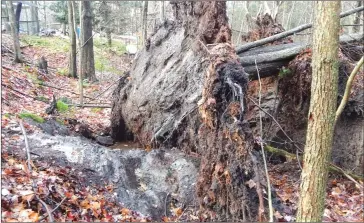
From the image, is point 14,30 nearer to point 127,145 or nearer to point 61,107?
A: point 61,107

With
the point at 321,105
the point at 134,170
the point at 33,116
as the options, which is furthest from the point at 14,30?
the point at 321,105

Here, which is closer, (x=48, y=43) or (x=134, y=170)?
(x=134, y=170)

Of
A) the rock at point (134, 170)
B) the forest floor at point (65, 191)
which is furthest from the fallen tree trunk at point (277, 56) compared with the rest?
the rock at point (134, 170)

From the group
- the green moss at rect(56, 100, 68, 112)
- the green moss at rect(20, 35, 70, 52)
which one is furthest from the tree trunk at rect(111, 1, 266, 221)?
the green moss at rect(20, 35, 70, 52)

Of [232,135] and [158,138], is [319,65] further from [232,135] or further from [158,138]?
[158,138]

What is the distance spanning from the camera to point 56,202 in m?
4.51

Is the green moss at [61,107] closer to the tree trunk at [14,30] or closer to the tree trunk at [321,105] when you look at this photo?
the tree trunk at [14,30]

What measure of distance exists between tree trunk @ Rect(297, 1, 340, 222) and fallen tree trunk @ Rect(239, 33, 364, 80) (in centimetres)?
367

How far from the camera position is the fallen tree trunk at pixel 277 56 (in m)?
7.04

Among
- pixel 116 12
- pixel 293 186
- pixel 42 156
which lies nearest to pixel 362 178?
pixel 293 186

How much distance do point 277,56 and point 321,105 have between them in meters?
4.10

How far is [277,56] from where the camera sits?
23.5ft

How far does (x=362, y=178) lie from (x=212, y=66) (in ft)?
11.4

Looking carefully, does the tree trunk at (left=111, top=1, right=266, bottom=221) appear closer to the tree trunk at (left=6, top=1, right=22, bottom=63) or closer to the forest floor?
the forest floor
